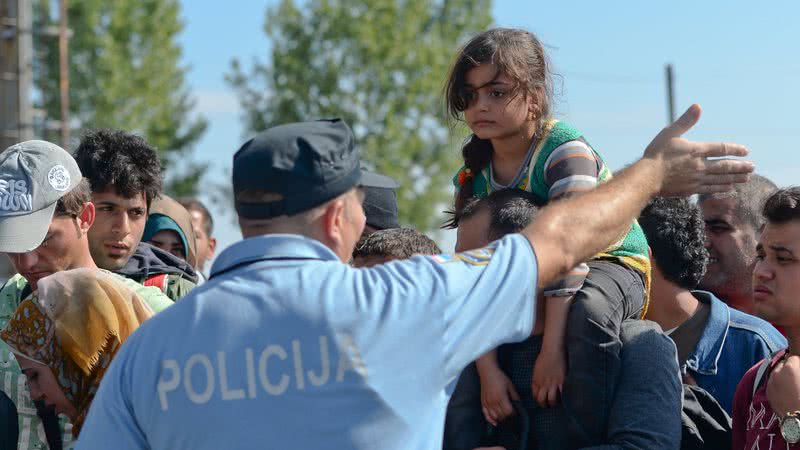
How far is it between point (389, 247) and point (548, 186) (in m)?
0.98

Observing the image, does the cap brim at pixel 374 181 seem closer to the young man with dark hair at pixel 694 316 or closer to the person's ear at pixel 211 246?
the young man with dark hair at pixel 694 316

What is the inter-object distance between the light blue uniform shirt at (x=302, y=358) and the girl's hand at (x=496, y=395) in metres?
0.94

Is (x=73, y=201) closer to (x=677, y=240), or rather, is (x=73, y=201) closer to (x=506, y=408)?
(x=506, y=408)

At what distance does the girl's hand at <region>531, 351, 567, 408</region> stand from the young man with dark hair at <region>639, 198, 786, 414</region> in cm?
101

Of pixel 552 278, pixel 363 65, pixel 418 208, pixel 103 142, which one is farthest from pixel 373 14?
pixel 552 278

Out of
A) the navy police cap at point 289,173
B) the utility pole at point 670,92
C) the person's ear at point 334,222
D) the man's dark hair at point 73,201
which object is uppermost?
the navy police cap at point 289,173

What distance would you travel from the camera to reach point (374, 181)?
3.21m

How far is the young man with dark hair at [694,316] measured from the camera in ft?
13.3

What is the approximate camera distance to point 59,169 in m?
3.58

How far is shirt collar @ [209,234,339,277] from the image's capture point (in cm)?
237

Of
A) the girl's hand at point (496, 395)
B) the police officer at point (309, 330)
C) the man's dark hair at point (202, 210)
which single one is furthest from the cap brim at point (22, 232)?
the man's dark hair at point (202, 210)

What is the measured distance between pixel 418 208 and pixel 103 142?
27372mm

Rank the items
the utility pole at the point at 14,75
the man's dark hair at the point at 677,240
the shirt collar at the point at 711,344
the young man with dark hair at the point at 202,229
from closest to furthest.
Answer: the shirt collar at the point at 711,344 → the man's dark hair at the point at 677,240 → the young man with dark hair at the point at 202,229 → the utility pole at the point at 14,75

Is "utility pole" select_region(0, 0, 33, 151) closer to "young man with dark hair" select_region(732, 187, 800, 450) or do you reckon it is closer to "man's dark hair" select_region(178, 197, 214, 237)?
"man's dark hair" select_region(178, 197, 214, 237)
